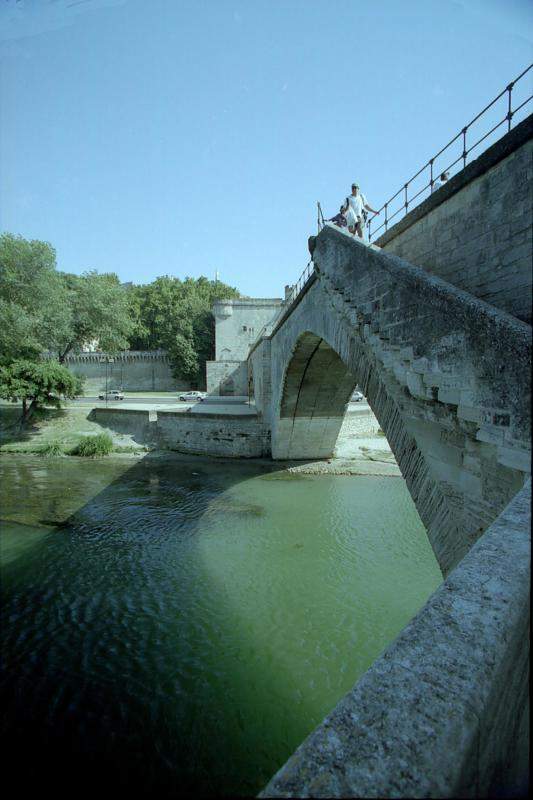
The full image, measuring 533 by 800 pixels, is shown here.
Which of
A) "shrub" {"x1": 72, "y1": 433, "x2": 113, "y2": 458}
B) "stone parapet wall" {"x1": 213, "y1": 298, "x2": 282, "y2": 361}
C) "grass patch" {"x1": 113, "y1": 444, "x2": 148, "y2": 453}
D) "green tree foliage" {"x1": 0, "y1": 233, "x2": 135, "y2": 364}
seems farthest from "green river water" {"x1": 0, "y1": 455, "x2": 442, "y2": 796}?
"stone parapet wall" {"x1": 213, "y1": 298, "x2": 282, "y2": 361}

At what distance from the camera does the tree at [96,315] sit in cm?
2859

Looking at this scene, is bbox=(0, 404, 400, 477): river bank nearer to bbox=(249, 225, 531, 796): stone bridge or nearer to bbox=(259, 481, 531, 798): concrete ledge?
bbox=(249, 225, 531, 796): stone bridge

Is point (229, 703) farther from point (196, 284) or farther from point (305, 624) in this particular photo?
point (196, 284)

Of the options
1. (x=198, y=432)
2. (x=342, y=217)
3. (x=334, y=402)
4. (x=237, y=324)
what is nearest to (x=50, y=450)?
(x=198, y=432)

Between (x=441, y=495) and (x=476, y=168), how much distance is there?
156 inches

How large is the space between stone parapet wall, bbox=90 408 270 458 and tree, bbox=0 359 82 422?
350 centimetres

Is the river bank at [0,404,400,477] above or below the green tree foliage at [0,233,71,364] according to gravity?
below

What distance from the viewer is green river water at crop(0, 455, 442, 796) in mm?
4676

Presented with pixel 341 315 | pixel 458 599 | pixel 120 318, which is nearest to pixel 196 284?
pixel 120 318

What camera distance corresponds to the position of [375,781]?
38.7 inches

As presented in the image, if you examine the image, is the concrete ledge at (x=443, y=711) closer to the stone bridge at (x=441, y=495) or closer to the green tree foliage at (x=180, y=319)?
the stone bridge at (x=441, y=495)

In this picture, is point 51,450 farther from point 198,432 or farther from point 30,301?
point 30,301

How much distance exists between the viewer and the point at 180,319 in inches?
1690

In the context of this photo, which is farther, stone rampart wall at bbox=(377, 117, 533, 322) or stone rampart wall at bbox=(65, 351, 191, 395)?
stone rampart wall at bbox=(65, 351, 191, 395)
